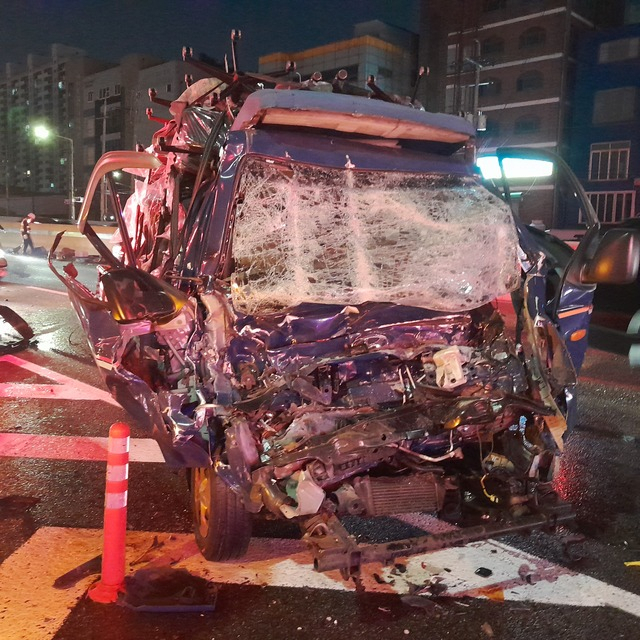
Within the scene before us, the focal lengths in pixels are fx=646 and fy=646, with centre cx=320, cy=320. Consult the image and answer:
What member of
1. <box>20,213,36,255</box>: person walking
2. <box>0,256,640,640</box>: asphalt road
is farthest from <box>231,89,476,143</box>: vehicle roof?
<box>20,213,36,255</box>: person walking

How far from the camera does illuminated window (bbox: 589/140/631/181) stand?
4178cm

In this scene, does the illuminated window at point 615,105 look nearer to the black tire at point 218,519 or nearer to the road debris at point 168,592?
the black tire at point 218,519

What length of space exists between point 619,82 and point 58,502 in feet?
153

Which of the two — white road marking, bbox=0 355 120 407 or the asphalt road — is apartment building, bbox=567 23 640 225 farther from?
the asphalt road

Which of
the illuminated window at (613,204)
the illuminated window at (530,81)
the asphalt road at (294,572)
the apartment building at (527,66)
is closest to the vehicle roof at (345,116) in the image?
the asphalt road at (294,572)

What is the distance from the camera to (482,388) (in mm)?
3525

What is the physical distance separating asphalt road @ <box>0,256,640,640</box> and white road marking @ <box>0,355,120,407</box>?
4.92ft

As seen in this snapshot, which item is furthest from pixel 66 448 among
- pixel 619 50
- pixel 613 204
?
pixel 619 50

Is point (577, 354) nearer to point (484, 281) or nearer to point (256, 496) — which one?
point (484, 281)

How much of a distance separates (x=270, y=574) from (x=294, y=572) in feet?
0.47

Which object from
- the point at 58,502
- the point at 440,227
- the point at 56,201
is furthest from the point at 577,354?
the point at 56,201

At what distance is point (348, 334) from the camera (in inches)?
141

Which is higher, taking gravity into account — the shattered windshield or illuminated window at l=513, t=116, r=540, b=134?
illuminated window at l=513, t=116, r=540, b=134

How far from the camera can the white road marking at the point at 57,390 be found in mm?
7566
